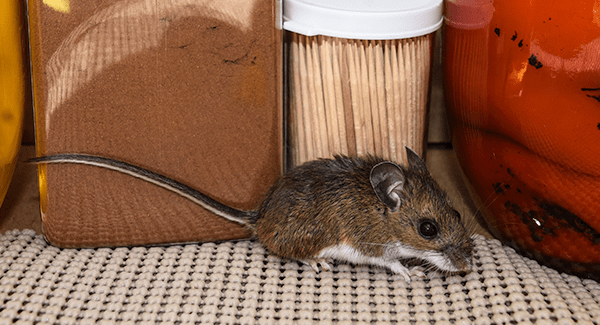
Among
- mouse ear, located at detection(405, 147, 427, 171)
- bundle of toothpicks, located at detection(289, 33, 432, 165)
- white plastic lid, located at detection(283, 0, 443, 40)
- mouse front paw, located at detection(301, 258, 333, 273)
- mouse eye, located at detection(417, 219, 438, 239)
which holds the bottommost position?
mouse front paw, located at detection(301, 258, 333, 273)

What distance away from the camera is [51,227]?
107cm

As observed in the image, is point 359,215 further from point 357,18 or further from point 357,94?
point 357,18

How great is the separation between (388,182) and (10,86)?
77 centimetres

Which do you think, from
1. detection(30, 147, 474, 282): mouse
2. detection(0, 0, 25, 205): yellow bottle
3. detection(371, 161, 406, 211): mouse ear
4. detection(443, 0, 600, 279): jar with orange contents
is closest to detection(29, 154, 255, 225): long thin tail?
detection(30, 147, 474, 282): mouse

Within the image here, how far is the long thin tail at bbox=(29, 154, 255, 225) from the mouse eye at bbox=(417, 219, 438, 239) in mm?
337

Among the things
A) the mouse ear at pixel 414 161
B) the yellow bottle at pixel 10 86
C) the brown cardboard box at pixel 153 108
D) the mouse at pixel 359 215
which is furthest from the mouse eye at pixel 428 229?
the yellow bottle at pixel 10 86

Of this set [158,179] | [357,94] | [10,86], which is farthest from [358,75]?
[10,86]

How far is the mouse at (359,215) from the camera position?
97 centimetres

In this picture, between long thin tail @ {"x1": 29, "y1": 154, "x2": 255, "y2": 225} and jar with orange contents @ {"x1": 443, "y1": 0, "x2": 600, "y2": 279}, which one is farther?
long thin tail @ {"x1": 29, "y1": 154, "x2": 255, "y2": 225}

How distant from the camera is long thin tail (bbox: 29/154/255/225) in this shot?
1.00 m

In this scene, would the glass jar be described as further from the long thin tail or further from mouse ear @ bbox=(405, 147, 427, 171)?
the long thin tail

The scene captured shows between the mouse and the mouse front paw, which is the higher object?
the mouse

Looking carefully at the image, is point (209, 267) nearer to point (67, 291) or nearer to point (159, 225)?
point (159, 225)

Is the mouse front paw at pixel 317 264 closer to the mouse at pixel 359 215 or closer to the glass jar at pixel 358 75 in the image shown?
the mouse at pixel 359 215
